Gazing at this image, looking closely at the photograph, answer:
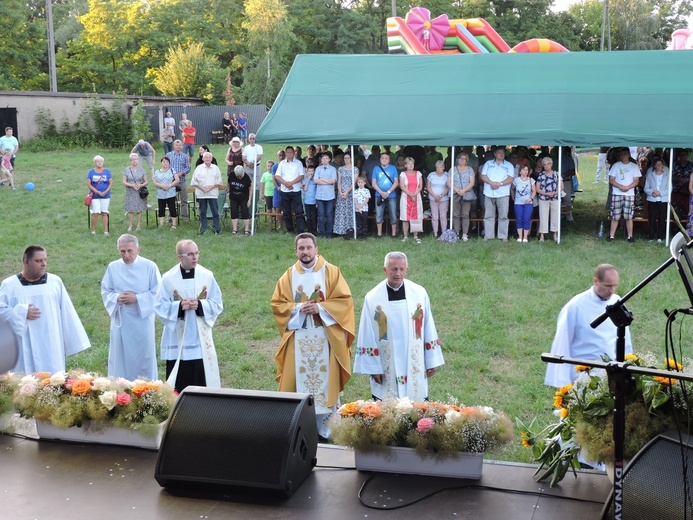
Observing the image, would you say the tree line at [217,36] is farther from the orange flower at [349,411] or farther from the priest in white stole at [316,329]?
the orange flower at [349,411]

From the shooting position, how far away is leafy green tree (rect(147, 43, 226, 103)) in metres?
42.4

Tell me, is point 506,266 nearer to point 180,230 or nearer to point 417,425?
point 180,230

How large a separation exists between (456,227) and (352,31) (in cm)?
3949

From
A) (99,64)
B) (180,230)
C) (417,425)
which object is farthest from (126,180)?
(99,64)

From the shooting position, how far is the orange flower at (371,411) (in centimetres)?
564

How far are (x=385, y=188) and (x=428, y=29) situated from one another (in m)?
A: 6.04

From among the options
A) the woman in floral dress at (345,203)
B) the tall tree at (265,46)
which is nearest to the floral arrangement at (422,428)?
the woman in floral dress at (345,203)

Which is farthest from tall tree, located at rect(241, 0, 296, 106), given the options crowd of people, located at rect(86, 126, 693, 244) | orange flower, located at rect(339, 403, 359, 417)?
orange flower, located at rect(339, 403, 359, 417)

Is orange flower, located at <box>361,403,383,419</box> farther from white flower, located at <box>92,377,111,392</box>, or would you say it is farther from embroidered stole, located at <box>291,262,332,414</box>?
embroidered stole, located at <box>291,262,332,414</box>

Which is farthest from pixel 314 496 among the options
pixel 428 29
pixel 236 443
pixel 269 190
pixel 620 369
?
pixel 428 29

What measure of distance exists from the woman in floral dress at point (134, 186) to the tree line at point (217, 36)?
24908 mm

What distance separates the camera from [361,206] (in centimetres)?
1669

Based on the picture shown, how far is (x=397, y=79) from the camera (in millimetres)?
17750

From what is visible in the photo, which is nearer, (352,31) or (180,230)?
(180,230)
